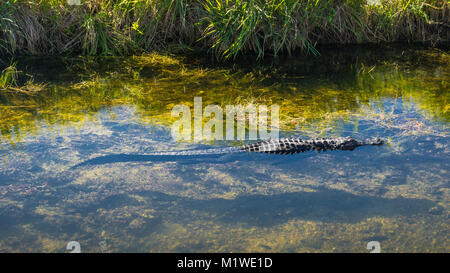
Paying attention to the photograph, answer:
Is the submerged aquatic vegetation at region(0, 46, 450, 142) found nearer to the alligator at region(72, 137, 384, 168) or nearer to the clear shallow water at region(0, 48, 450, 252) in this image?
the clear shallow water at region(0, 48, 450, 252)

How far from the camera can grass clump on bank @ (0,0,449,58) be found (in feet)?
17.8

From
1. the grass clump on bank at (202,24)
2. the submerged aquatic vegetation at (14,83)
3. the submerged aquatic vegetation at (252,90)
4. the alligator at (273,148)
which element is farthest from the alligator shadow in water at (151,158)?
Result: the grass clump on bank at (202,24)

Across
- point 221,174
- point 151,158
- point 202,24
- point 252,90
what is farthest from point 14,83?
point 221,174

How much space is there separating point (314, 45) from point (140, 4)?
2361 mm

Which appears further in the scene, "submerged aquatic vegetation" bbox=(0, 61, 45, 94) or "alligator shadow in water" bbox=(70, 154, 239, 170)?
"submerged aquatic vegetation" bbox=(0, 61, 45, 94)

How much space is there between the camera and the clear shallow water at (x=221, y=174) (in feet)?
8.12

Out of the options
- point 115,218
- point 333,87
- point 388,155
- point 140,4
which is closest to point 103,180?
point 115,218

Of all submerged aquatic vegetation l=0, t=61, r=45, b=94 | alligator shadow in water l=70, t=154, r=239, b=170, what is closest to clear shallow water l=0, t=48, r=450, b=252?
alligator shadow in water l=70, t=154, r=239, b=170

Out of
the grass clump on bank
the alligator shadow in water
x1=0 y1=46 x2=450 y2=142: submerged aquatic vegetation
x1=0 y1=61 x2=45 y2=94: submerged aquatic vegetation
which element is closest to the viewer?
the alligator shadow in water

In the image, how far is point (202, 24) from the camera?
5887 mm

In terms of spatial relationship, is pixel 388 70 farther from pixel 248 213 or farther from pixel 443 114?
pixel 248 213

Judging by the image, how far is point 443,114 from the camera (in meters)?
4.05

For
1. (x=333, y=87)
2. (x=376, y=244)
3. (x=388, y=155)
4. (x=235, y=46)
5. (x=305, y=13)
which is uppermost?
(x=305, y=13)

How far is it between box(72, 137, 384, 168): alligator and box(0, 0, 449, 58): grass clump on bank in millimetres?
2221
